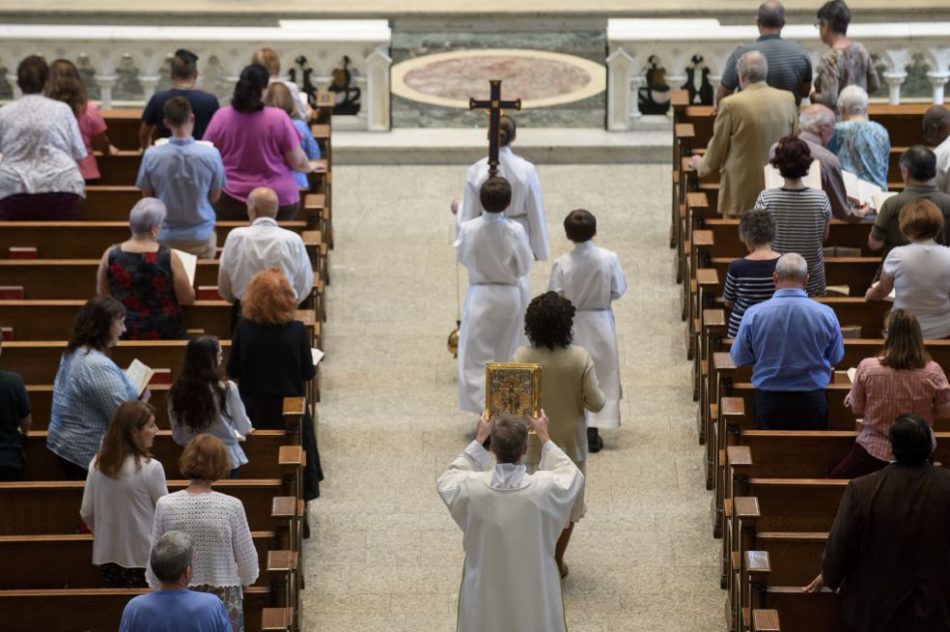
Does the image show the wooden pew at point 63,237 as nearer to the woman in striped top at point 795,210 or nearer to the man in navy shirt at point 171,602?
the woman in striped top at point 795,210

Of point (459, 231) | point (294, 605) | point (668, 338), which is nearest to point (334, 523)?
point (294, 605)

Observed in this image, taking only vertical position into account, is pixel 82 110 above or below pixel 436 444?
above

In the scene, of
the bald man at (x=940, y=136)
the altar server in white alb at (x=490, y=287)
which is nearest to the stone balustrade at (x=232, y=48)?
the altar server in white alb at (x=490, y=287)

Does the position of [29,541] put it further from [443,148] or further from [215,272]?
[443,148]

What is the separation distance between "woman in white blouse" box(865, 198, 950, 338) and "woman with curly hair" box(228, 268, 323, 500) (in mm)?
2931

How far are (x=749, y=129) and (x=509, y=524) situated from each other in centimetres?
451

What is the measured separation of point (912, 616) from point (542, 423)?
5.52ft

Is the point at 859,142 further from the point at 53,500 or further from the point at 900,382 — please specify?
the point at 53,500

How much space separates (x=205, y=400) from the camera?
8.65 m

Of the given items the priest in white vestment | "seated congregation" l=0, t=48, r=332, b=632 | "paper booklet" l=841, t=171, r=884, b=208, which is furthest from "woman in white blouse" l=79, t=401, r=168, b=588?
"paper booklet" l=841, t=171, r=884, b=208

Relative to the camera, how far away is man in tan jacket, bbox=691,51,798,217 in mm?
11547

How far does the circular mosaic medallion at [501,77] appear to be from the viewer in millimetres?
16922

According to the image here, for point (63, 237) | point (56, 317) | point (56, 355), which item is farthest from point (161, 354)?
point (63, 237)

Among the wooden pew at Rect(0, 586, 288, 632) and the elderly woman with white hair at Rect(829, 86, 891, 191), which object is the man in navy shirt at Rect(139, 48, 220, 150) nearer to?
the elderly woman with white hair at Rect(829, 86, 891, 191)
